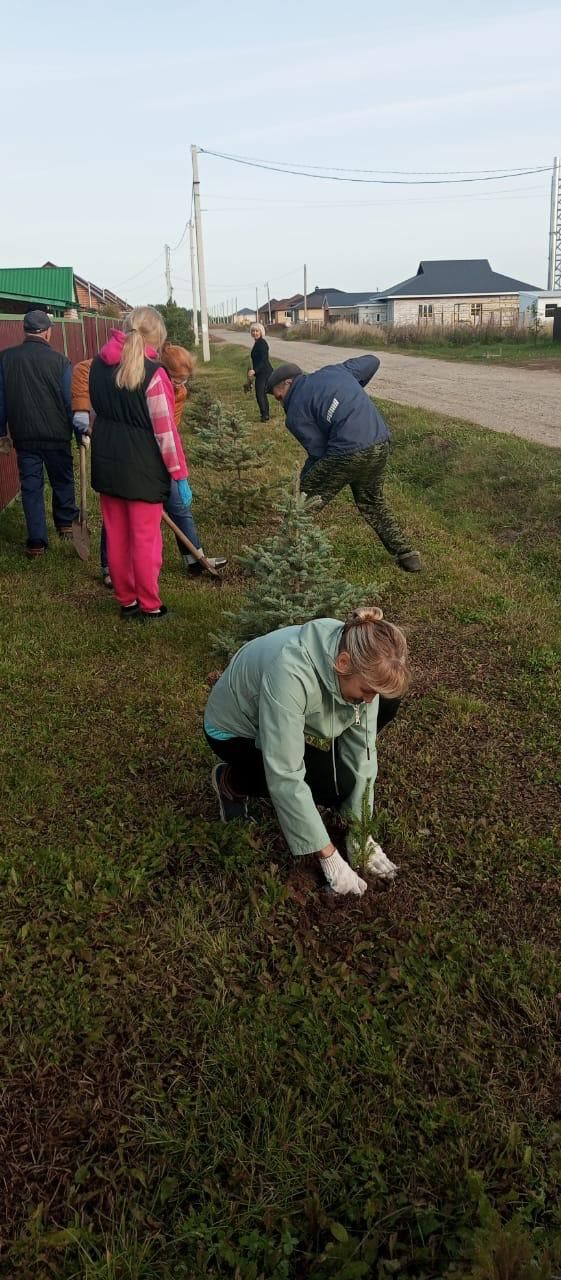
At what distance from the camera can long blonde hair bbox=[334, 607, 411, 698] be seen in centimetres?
266

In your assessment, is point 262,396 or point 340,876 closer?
point 340,876

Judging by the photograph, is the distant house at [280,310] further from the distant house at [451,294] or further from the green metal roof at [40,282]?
the green metal roof at [40,282]

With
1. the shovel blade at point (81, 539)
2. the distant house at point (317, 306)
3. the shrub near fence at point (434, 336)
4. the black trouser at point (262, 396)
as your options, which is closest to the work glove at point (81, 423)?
the shovel blade at point (81, 539)

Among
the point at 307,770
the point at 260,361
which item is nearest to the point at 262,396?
the point at 260,361

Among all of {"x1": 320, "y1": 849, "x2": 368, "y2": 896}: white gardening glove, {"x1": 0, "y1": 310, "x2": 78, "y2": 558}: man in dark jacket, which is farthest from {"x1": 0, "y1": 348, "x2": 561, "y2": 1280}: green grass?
{"x1": 0, "y1": 310, "x2": 78, "y2": 558}: man in dark jacket

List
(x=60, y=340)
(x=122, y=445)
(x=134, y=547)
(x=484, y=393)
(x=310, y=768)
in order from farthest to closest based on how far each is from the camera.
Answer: (x=484, y=393), (x=60, y=340), (x=134, y=547), (x=122, y=445), (x=310, y=768)

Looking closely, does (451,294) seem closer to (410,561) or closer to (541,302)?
(541,302)

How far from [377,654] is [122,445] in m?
3.17

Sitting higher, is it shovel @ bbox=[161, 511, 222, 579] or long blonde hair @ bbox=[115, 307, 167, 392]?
long blonde hair @ bbox=[115, 307, 167, 392]

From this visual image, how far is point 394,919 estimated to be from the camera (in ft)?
10.1

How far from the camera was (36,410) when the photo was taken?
269 inches

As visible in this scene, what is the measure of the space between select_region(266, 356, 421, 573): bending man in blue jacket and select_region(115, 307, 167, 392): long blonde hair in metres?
1.19

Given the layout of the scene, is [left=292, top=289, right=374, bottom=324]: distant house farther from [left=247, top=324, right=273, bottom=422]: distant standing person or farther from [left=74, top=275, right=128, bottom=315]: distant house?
[left=247, top=324, right=273, bottom=422]: distant standing person

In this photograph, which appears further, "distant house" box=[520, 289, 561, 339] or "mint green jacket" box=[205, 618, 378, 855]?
"distant house" box=[520, 289, 561, 339]
